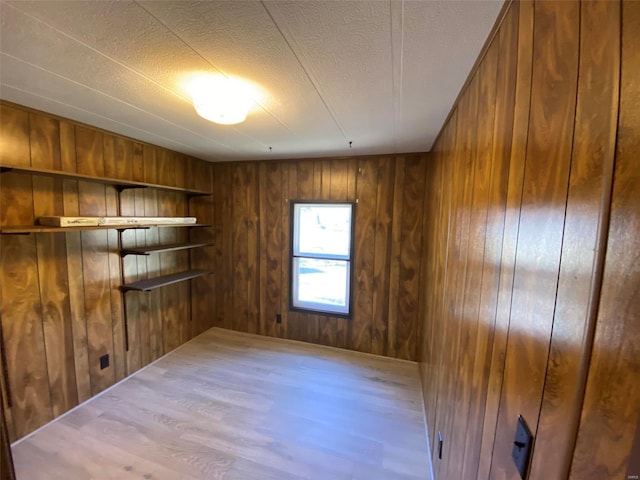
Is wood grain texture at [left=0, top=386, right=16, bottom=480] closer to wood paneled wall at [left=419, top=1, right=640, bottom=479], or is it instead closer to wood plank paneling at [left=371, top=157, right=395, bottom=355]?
wood paneled wall at [left=419, top=1, right=640, bottom=479]

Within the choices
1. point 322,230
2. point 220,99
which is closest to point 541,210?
point 220,99

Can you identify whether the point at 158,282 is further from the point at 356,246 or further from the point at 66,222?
the point at 356,246

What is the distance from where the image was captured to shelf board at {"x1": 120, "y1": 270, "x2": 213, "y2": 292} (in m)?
2.49

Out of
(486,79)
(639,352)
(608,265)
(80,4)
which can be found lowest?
(639,352)

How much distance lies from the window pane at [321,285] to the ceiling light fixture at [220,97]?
2113 millimetres

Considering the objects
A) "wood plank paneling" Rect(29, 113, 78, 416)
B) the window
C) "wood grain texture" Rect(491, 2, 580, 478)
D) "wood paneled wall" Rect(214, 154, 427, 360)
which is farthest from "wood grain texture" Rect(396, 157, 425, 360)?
"wood plank paneling" Rect(29, 113, 78, 416)

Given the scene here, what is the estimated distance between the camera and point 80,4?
0.88 metres

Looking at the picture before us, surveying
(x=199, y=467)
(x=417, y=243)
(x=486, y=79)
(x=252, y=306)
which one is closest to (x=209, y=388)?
(x=199, y=467)

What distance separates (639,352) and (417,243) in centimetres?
260

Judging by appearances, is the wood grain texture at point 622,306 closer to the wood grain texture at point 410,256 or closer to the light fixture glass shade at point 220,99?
the light fixture glass shade at point 220,99

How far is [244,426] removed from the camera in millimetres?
2012

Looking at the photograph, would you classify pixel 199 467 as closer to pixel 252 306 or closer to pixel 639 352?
pixel 252 306

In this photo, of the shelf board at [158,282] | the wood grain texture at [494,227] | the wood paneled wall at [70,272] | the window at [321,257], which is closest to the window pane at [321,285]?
the window at [321,257]

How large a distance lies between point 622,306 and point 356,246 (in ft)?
8.85
